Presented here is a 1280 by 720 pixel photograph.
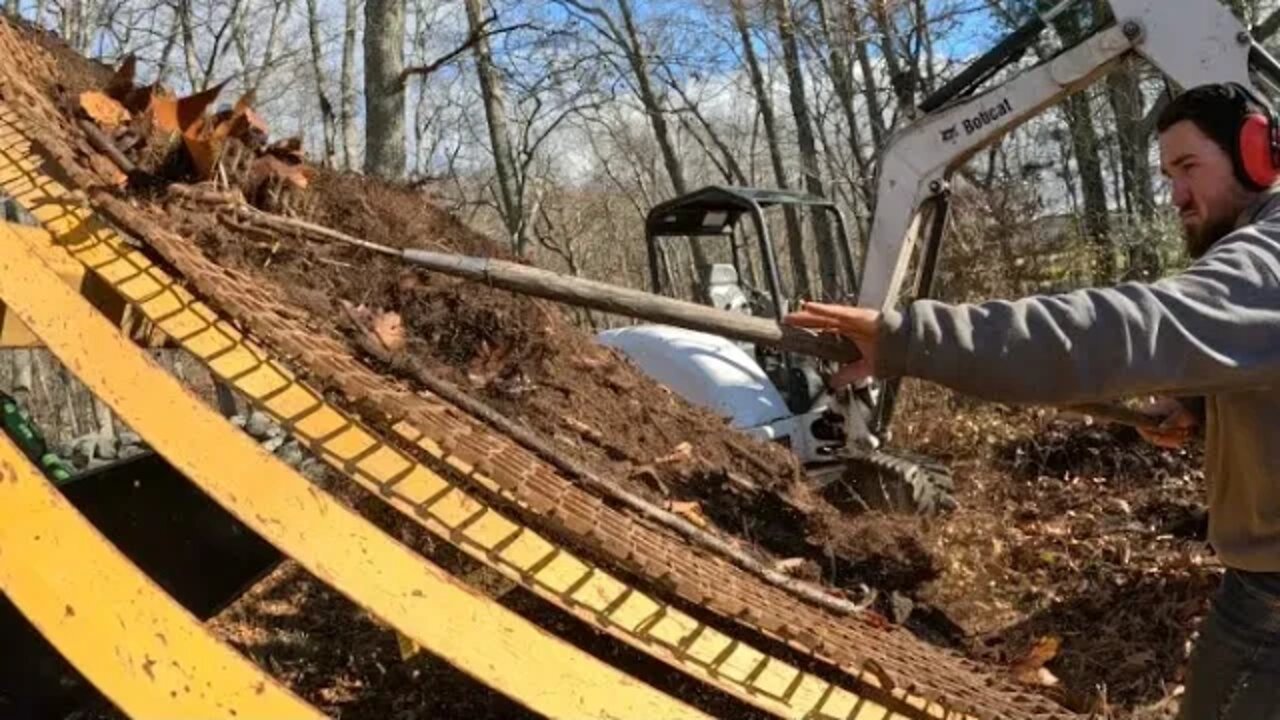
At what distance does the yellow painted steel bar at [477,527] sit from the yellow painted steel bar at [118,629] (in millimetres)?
575

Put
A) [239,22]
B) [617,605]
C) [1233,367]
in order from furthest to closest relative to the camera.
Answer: [239,22] < [617,605] < [1233,367]

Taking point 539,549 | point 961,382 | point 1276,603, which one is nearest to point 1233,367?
point 961,382

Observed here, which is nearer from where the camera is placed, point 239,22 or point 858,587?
point 858,587

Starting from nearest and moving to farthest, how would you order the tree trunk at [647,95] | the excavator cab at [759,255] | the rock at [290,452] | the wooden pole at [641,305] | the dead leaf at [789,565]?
the wooden pole at [641,305] → the dead leaf at [789,565] → the rock at [290,452] → the excavator cab at [759,255] → the tree trunk at [647,95]

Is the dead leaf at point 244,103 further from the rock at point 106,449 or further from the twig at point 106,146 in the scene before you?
the rock at point 106,449

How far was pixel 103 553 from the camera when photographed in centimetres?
231

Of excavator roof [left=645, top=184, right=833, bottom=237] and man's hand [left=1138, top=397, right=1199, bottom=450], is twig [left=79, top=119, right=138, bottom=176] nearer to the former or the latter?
man's hand [left=1138, top=397, right=1199, bottom=450]

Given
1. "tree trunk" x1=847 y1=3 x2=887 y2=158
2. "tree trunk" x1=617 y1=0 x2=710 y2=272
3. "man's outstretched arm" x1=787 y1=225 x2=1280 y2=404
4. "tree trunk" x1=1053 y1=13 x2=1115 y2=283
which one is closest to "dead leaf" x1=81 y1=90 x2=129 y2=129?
"man's outstretched arm" x1=787 y1=225 x2=1280 y2=404

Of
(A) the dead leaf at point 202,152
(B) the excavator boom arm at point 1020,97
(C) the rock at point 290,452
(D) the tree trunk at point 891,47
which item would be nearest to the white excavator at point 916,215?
(B) the excavator boom arm at point 1020,97

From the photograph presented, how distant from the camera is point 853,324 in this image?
6.94ft

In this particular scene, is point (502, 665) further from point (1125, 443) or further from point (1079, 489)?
point (1125, 443)

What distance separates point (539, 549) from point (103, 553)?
104cm

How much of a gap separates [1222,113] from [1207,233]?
0.79ft

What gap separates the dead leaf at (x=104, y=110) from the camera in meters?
4.33
